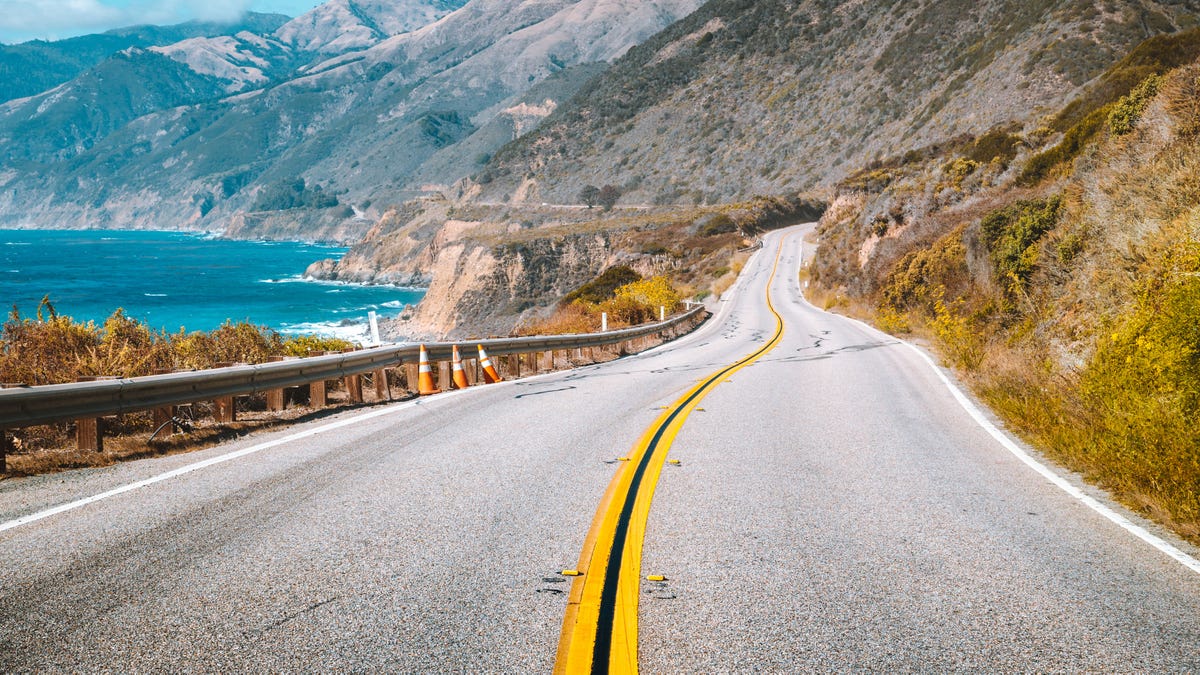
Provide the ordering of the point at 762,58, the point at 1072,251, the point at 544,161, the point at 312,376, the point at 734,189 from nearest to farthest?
the point at 312,376 < the point at 1072,251 < the point at 734,189 < the point at 762,58 < the point at 544,161

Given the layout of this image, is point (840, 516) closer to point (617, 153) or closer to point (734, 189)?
point (734, 189)

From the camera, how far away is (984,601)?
12.6 feet

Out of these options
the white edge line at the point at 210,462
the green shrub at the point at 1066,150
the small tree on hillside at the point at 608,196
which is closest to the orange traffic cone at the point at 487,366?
the white edge line at the point at 210,462

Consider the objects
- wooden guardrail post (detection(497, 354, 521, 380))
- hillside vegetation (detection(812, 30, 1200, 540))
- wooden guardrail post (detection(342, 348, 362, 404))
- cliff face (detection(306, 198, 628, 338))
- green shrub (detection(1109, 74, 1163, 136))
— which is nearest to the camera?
hillside vegetation (detection(812, 30, 1200, 540))

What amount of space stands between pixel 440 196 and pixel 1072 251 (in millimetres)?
174594

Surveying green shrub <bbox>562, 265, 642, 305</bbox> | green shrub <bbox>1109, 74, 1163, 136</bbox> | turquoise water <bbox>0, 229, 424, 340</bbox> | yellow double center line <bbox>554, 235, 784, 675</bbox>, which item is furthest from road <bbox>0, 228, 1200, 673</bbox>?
turquoise water <bbox>0, 229, 424, 340</bbox>

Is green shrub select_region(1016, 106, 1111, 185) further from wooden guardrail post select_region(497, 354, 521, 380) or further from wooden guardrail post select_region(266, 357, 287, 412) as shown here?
wooden guardrail post select_region(266, 357, 287, 412)

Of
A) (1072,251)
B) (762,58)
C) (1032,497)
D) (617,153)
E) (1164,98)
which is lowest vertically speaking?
(1032,497)

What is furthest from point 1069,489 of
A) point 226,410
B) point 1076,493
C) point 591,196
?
point 591,196

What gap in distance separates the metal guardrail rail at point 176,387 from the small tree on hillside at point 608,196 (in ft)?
351

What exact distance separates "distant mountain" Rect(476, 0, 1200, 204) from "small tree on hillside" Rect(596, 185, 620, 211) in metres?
3.40

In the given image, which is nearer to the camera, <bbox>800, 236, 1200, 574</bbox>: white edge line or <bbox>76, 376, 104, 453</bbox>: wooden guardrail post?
<bbox>800, 236, 1200, 574</bbox>: white edge line

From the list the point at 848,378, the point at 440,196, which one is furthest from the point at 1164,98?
the point at 440,196

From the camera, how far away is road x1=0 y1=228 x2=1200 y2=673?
3.26 m
